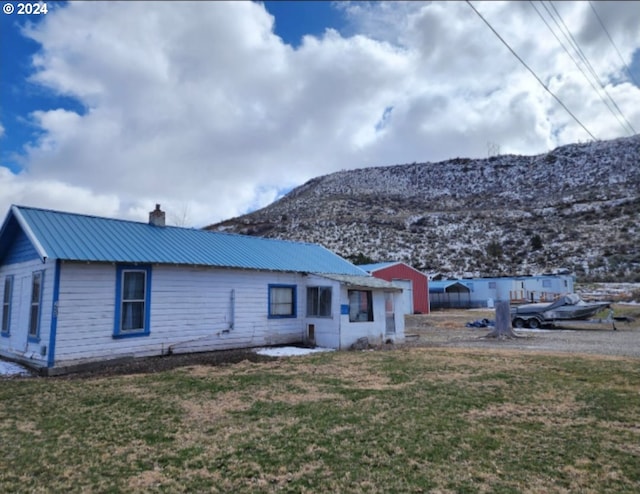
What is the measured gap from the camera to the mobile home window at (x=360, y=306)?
1523cm

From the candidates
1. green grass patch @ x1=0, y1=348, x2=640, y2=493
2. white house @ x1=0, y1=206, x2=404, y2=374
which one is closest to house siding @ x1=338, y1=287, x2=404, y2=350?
white house @ x1=0, y1=206, x2=404, y2=374

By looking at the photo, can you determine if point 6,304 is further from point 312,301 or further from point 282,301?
point 312,301

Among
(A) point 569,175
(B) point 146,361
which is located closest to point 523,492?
(B) point 146,361

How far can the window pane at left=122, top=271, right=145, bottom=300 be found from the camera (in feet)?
38.9

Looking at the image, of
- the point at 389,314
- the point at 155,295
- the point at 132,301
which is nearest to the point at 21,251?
the point at 132,301

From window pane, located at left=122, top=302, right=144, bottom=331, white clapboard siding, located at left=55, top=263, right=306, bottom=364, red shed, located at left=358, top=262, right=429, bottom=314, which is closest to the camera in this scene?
white clapboard siding, located at left=55, top=263, right=306, bottom=364

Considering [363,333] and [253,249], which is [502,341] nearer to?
[363,333]

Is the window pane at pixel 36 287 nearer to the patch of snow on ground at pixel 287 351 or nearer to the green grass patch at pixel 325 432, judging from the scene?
the green grass patch at pixel 325 432

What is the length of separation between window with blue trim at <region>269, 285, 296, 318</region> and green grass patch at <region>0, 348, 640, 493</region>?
5562 millimetres

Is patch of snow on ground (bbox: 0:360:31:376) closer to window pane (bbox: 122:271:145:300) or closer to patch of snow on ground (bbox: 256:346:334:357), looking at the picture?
window pane (bbox: 122:271:145:300)

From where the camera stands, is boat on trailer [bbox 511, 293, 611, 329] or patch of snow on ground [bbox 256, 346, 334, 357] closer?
patch of snow on ground [bbox 256, 346, 334, 357]

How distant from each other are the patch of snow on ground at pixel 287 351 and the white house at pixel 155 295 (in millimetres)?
503

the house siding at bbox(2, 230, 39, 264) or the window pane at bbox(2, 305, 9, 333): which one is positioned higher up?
the house siding at bbox(2, 230, 39, 264)

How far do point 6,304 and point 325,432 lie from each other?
11.8 metres
